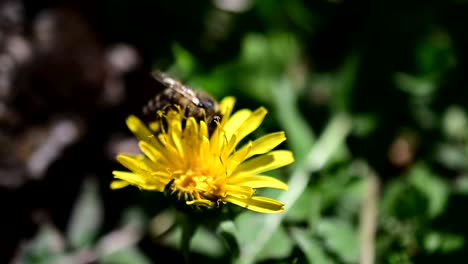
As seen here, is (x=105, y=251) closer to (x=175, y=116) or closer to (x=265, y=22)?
(x=175, y=116)

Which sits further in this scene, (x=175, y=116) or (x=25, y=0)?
(x=25, y=0)

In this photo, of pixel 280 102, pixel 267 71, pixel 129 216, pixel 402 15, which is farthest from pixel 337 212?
pixel 402 15

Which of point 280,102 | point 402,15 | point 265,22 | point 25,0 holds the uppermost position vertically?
point 402,15

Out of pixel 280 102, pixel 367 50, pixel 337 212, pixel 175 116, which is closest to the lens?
pixel 175 116

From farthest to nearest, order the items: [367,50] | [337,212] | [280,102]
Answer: [367,50], [280,102], [337,212]

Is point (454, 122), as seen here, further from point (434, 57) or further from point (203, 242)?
point (203, 242)

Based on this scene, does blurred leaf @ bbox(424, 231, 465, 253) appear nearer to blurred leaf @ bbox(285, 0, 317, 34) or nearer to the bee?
the bee

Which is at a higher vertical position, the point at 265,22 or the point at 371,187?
the point at 265,22
